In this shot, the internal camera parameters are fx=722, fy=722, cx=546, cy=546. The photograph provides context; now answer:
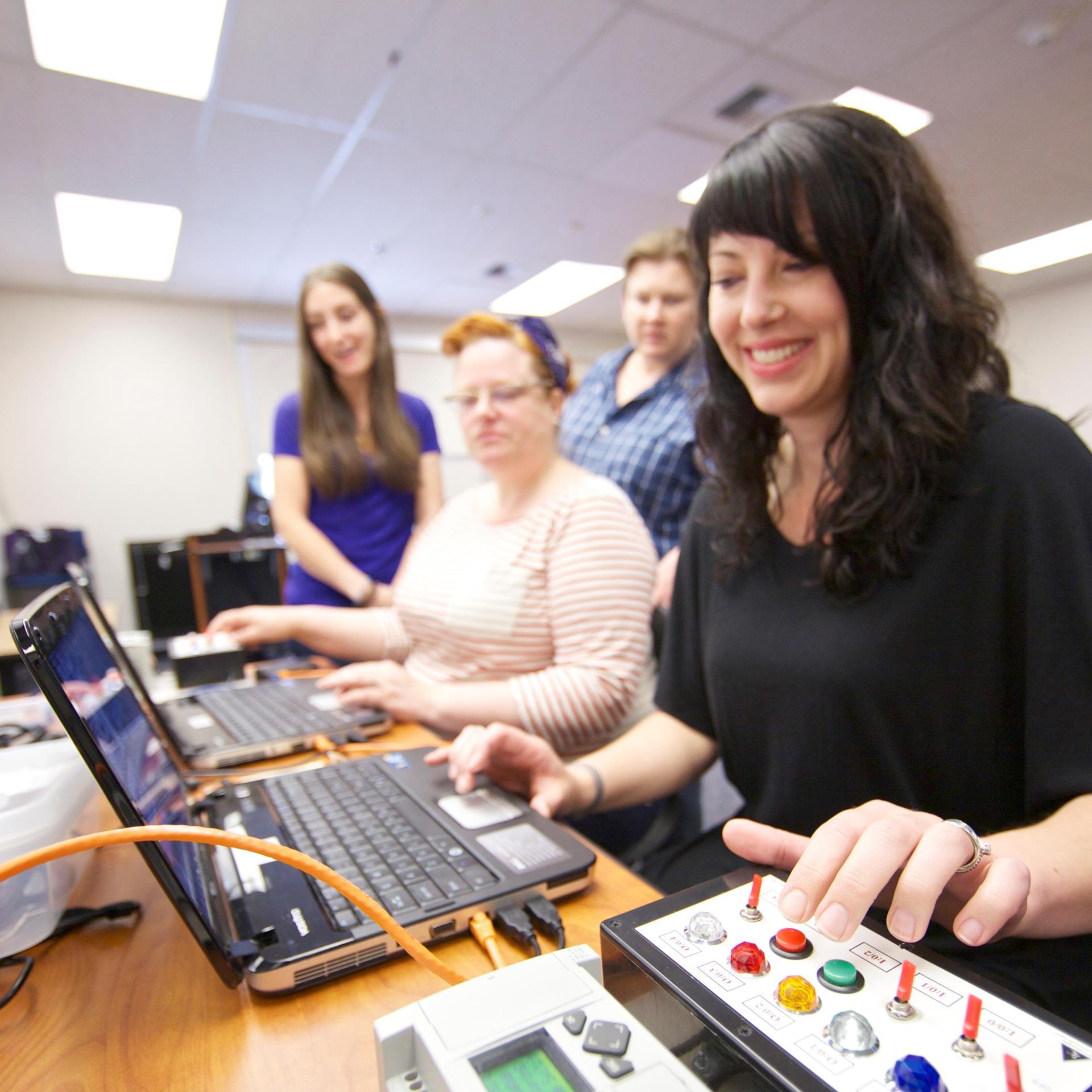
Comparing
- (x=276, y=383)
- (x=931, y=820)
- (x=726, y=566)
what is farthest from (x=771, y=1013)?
(x=276, y=383)

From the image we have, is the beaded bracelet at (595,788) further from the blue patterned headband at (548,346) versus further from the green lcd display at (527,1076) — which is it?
the blue patterned headband at (548,346)

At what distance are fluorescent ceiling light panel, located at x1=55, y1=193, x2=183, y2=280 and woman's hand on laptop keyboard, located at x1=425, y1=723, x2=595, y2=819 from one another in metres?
3.89

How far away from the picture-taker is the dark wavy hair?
700mm

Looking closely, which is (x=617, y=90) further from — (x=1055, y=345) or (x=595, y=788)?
(x=595, y=788)

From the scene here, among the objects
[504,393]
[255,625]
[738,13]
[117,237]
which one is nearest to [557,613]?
[504,393]

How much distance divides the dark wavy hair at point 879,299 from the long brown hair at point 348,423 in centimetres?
108

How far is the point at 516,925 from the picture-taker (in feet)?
1.66

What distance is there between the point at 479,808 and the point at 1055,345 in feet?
3.44

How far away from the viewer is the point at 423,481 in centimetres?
174

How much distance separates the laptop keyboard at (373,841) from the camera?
528 mm

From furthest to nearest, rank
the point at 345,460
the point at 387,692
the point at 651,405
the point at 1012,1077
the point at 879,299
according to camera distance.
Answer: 1. the point at 651,405
2. the point at 345,460
3. the point at 387,692
4. the point at 879,299
5. the point at 1012,1077

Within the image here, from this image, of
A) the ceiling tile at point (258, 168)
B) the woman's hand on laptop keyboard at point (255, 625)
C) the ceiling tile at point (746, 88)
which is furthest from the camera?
the ceiling tile at point (258, 168)

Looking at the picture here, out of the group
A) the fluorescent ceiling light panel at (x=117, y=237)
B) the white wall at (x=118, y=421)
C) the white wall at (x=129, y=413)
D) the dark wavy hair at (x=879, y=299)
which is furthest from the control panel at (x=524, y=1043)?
the white wall at (x=118, y=421)

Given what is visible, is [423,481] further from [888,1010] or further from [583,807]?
[888,1010]
